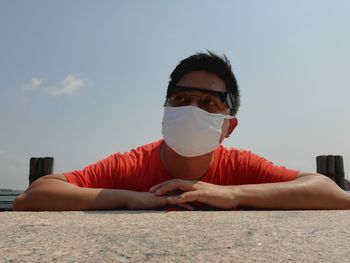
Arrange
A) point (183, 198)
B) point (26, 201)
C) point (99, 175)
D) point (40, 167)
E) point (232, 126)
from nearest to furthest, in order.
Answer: point (183, 198), point (26, 201), point (99, 175), point (232, 126), point (40, 167)

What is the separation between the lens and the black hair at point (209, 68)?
111 inches

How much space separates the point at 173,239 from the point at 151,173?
1436 millimetres

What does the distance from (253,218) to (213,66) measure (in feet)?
4.37


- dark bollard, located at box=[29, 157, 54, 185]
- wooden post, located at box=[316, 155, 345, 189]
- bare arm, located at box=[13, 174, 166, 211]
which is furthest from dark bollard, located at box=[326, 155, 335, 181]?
bare arm, located at box=[13, 174, 166, 211]

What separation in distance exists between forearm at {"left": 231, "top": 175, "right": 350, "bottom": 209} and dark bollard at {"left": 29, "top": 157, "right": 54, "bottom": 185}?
326 inches

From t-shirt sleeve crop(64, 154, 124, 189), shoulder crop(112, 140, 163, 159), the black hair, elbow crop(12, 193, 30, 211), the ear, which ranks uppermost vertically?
the black hair

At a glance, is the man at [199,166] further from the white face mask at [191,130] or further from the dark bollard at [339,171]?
the dark bollard at [339,171]

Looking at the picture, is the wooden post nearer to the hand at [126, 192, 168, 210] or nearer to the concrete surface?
the hand at [126, 192, 168, 210]

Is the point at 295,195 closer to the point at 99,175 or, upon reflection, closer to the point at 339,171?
the point at 99,175

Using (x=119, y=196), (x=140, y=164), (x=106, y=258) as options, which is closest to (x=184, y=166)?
(x=140, y=164)

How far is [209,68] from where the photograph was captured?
2818 millimetres

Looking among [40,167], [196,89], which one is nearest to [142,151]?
[196,89]

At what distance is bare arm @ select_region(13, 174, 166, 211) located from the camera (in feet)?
7.32

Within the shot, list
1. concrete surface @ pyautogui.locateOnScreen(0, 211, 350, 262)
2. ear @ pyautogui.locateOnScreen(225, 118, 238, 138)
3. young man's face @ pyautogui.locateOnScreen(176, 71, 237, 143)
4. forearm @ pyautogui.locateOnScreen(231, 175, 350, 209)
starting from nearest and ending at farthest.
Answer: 1. concrete surface @ pyautogui.locateOnScreen(0, 211, 350, 262)
2. forearm @ pyautogui.locateOnScreen(231, 175, 350, 209)
3. young man's face @ pyautogui.locateOnScreen(176, 71, 237, 143)
4. ear @ pyautogui.locateOnScreen(225, 118, 238, 138)
